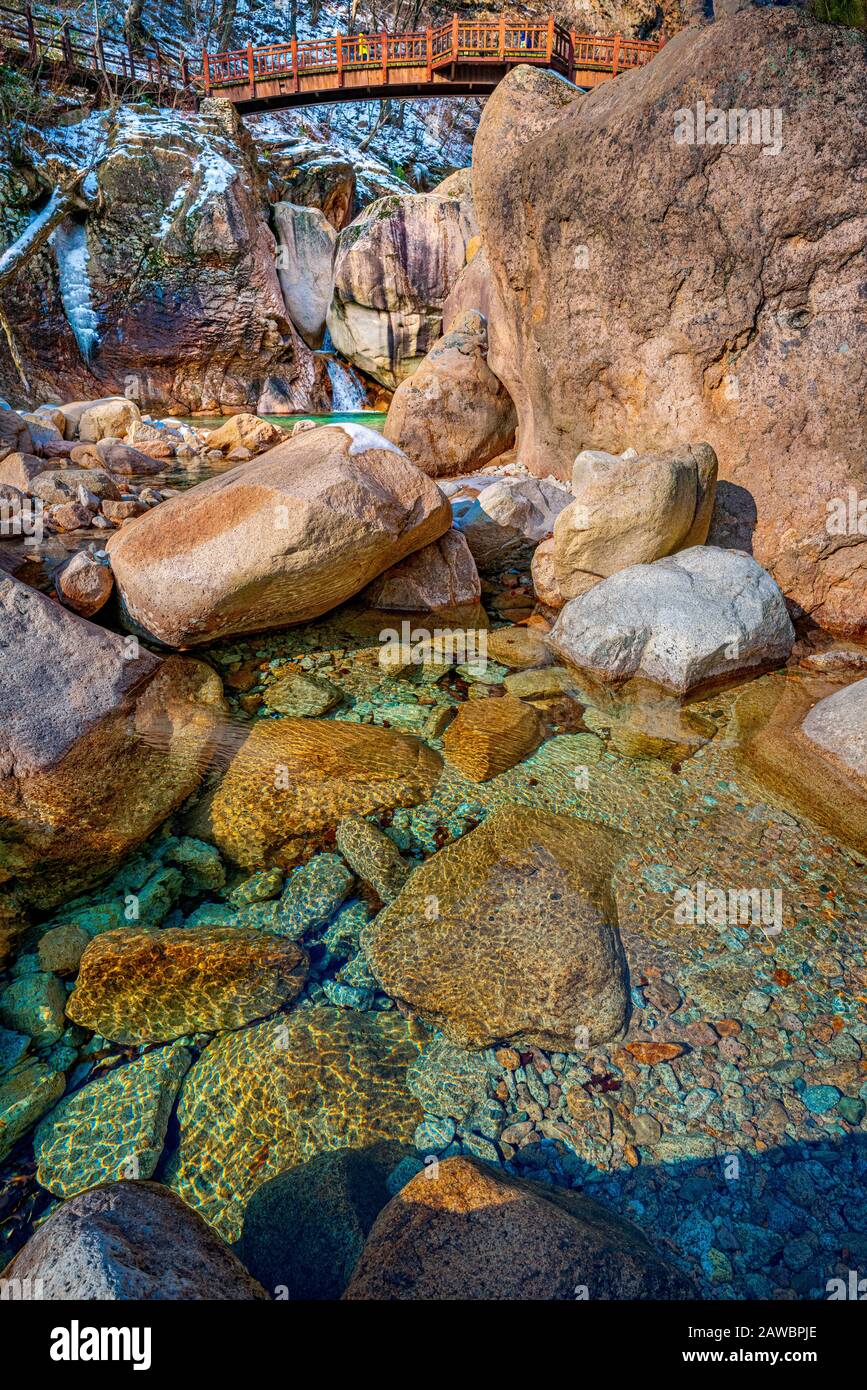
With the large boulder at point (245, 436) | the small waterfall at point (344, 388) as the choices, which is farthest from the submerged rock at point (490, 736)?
the small waterfall at point (344, 388)

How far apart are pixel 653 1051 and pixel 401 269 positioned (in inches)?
827

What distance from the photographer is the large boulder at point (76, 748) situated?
3713mm

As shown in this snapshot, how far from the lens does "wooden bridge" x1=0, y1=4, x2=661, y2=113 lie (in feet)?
63.2

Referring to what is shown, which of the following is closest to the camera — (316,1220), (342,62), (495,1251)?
(495,1251)

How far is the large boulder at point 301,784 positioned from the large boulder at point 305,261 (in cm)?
2000

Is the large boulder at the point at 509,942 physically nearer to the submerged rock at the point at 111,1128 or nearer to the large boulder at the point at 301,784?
the large boulder at the point at 301,784

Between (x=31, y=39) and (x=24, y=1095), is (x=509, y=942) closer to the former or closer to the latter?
(x=24, y=1095)

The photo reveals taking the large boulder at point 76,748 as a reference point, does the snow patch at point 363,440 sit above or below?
above

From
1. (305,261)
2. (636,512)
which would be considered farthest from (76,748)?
(305,261)

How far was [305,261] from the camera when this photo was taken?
2048 centimetres

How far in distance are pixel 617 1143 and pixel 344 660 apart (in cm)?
404
